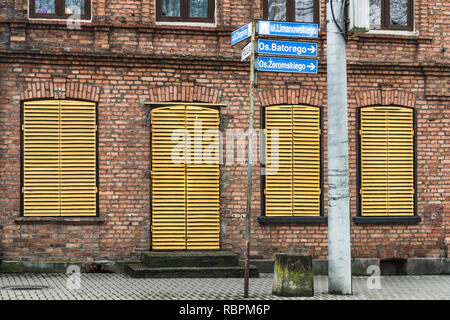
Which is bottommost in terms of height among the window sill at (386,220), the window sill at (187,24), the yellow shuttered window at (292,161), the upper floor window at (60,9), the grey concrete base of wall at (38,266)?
the grey concrete base of wall at (38,266)

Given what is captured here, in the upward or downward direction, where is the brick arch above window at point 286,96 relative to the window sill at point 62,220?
upward

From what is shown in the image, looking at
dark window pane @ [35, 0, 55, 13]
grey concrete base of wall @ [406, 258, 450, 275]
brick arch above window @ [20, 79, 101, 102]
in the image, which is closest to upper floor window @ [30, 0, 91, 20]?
dark window pane @ [35, 0, 55, 13]

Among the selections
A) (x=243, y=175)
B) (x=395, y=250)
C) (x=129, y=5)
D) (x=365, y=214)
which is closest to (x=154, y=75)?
(x=129, y=5)

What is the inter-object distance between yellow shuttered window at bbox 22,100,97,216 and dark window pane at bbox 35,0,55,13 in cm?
177

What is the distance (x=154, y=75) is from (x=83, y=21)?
169cm

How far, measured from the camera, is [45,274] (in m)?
13.2

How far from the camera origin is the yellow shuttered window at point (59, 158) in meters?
13.5

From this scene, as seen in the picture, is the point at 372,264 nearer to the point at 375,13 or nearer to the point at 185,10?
the point at 375,13

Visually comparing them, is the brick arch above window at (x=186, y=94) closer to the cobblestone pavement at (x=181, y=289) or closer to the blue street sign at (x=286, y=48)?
the blue street sign at (x=286, y=48)

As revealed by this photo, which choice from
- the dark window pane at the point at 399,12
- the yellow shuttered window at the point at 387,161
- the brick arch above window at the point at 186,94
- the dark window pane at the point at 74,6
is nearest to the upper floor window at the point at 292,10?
the dark window pane at the point at 399,12

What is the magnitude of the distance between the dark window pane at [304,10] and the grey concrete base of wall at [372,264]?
4.88 metres

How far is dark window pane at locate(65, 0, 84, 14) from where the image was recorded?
13.9m

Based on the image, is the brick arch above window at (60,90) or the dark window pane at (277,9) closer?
the brick arch above window at (60,90)

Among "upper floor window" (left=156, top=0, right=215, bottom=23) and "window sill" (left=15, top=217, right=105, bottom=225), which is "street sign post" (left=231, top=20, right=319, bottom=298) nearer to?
"upper floor window" (left=156, top=0, right=215, bottom=23)
